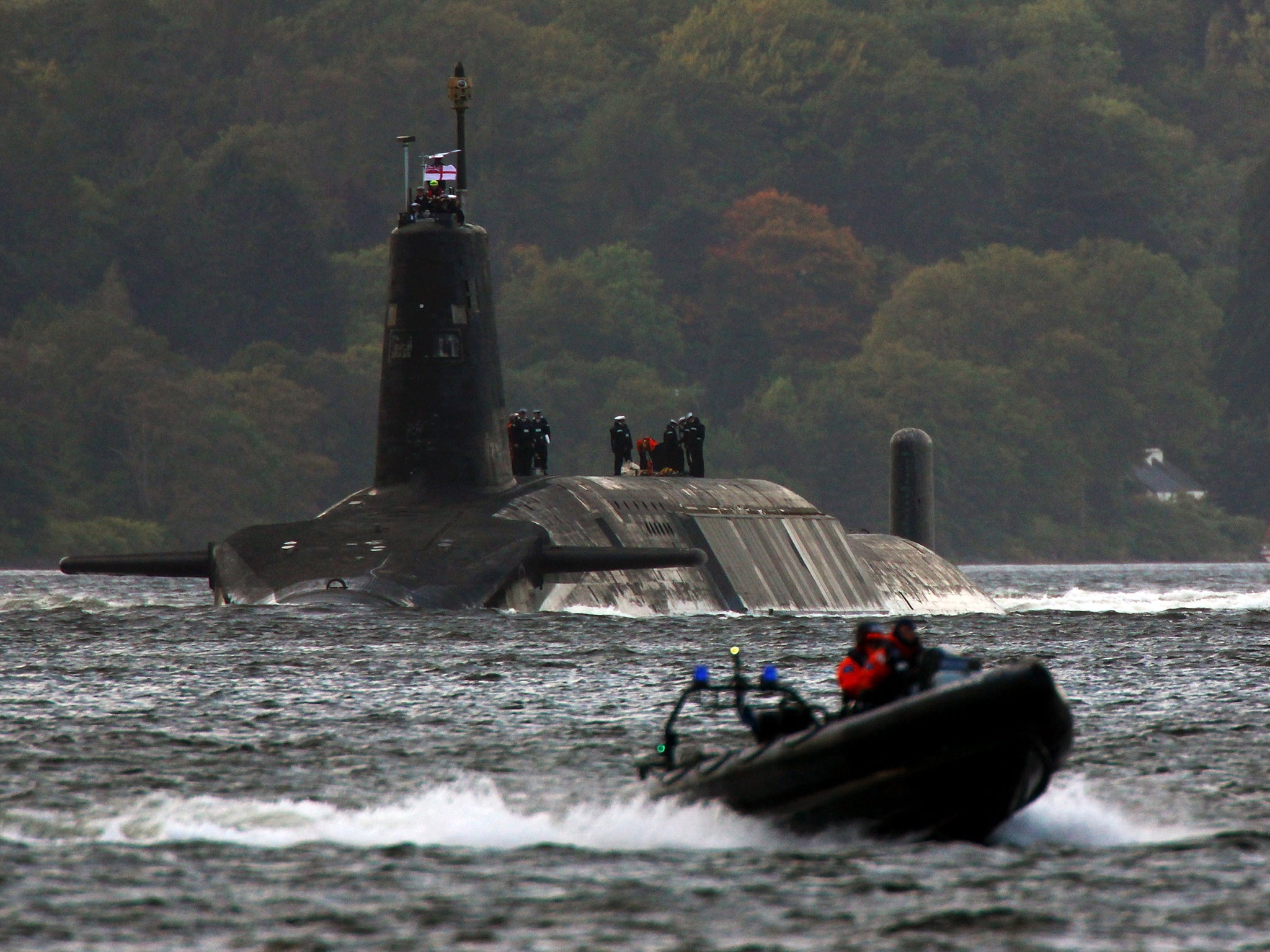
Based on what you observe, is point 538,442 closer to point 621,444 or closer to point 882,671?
point 621,444

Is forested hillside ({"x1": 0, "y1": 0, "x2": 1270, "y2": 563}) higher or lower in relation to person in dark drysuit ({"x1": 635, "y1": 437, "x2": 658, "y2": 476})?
higher

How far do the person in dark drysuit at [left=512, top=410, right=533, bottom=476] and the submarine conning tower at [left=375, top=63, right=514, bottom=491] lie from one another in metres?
3.69

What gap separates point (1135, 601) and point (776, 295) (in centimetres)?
7607

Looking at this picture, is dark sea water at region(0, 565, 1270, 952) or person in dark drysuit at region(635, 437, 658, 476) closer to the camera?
dark sea water at region(0, 565, 1270, 952)

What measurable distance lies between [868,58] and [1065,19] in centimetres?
1904

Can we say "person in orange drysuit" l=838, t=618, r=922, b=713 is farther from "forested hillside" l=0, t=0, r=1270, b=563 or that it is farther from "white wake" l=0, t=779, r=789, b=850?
"forested hillside" l=0, t=0, r=1270, b=563

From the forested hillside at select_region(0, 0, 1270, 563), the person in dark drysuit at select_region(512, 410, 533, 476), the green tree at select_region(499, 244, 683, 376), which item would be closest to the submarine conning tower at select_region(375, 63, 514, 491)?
the person in dark drysuit at select_region(512, 410, 533, 476)

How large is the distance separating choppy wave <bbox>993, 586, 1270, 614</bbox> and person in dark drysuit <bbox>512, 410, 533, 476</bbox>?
11.4 meters

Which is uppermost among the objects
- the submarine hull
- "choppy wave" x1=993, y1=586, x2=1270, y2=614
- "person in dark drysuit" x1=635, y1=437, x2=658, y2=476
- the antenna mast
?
the antenna mast

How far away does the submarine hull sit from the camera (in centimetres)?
3616

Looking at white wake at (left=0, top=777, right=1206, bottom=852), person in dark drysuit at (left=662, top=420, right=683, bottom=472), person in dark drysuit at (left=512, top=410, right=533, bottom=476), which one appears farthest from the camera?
person in dark drysuit at (left=662, top=420, right=683, bottom=472)

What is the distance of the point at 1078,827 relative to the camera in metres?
18.4

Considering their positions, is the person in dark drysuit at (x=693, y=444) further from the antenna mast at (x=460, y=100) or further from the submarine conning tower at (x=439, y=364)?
the antenna mast at (x=460, y=100)

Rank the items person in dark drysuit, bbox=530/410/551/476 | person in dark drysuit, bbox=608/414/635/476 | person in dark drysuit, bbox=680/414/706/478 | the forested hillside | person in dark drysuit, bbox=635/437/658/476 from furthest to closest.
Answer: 1. the forested hillside
2. person in dark drysuit, bbox=680/414/706/478
3. person in dark drysuit, bbox=635/437/658/476
4. person in dark drysuit, bbox=608/414/635/476
5. person in dark drysuit, bbox=530/410/551/476
